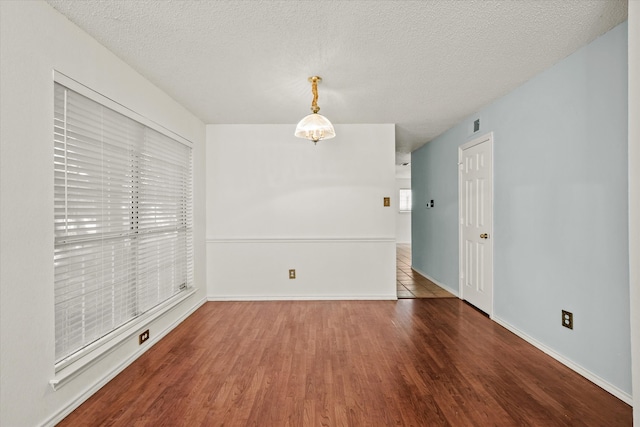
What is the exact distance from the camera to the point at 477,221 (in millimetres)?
3695

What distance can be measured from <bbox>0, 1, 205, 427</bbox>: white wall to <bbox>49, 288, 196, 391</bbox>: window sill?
0.06m

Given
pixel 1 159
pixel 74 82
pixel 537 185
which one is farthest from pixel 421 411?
pixel 74 82

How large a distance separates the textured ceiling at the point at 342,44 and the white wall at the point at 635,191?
1.47ft

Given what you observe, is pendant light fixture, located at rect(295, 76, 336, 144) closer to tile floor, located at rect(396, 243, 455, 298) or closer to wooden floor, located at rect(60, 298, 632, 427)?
wooden floor, located at rect(60, 298, 632, 427)

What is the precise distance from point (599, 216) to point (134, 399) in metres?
3.45

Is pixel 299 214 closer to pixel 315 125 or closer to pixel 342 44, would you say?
pixel 315 125

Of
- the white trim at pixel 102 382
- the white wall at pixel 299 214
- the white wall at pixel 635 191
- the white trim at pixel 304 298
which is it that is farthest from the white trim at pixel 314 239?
the white wall at pixel 635 191

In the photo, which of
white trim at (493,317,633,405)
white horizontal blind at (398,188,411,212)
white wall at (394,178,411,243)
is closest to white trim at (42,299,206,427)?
white trim at (493,317,633,405)

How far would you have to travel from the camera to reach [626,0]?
1.74 metres

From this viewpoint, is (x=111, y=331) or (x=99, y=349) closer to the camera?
(x=99, y=349)

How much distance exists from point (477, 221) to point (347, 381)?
8.54 feet

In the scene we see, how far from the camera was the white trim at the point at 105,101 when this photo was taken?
1853 millimetres

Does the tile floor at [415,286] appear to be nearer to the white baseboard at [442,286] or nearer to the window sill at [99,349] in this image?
the white baseboard at [442,286]

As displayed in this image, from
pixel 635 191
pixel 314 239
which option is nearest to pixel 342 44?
pixel 635 191
